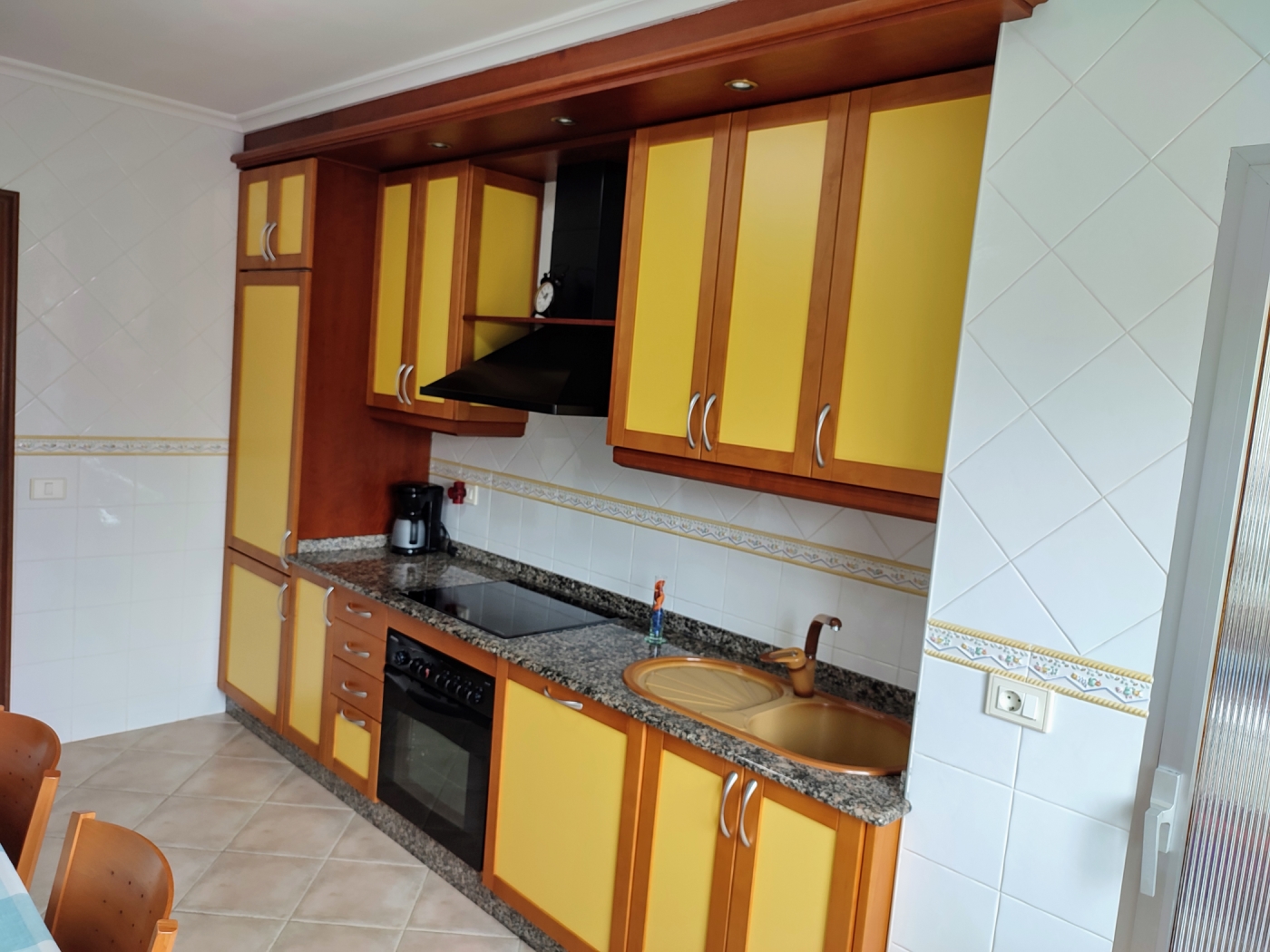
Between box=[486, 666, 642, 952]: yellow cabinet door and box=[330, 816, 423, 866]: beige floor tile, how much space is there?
48 centimetres

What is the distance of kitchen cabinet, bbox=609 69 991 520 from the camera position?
73.1 inches

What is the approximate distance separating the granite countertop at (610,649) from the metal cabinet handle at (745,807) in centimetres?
5

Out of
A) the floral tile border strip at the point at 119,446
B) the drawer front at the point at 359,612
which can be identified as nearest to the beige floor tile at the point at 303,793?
the drawer front at the point at 359,612

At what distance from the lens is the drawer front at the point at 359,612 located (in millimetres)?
2996

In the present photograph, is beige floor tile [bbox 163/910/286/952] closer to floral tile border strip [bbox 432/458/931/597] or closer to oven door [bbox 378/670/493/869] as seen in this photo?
oven door [bbox 378/670/493/869]

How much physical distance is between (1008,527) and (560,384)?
4.46ft

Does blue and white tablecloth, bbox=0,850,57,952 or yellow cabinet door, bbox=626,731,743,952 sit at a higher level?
blue and white tablecloth, bbox=0,850,57,952

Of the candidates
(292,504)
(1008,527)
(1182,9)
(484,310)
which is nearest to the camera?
(1182,9)

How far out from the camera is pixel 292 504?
3.40 meters

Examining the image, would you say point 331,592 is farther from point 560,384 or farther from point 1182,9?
point 1182,9

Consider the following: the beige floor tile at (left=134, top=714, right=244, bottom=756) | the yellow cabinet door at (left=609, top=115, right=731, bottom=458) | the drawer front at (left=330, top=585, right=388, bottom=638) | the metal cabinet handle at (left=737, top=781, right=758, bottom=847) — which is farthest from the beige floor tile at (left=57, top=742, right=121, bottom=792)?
the metal cabinet handle at (left=737, top=781, right=758, bottom=847)

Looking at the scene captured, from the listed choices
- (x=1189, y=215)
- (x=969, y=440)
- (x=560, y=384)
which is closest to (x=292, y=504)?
(x=560, y=384)

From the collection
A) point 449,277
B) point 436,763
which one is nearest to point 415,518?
point 449,277

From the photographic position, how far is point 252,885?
2.73 m
